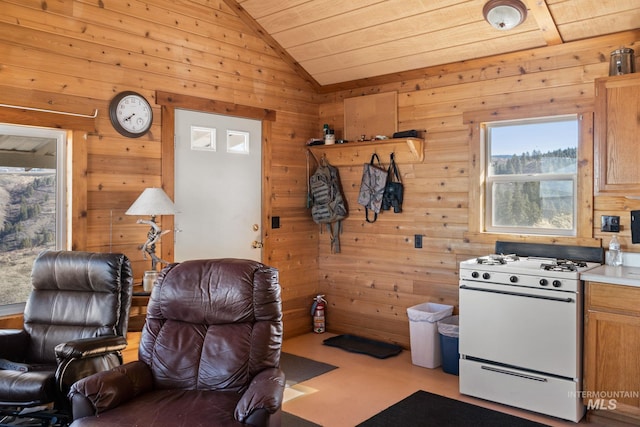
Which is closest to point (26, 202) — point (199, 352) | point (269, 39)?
point (199, 352)

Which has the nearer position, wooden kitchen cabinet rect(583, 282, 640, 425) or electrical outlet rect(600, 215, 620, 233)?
wooden kitchen cabinet rect(583, 282, 640, 425)

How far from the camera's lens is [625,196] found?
353 cm

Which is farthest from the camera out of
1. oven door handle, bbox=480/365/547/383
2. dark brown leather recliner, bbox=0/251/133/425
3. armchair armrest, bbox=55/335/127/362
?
oven door handle, bbox=480/365/547/383

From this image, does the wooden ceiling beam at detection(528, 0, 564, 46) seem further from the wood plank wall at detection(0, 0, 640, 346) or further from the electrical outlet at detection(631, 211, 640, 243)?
the electrical outlet at detection(631, 211, 640, 243)

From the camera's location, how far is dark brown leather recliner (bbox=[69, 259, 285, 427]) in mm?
2398

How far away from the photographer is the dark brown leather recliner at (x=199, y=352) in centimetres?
240

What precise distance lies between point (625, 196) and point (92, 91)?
3735 millimetres

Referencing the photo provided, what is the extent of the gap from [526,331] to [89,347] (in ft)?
8.78

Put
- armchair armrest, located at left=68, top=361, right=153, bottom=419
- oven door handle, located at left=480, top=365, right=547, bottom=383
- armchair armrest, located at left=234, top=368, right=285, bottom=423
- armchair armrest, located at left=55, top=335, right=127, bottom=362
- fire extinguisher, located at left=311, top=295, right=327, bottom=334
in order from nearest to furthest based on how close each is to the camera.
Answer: armchair armrest, located at left=234, top=368, right=285, bottom=423 < armchair armrest, located at left=68, top=361, right=153, bottom=419 < armchair armrest, located at left=55, top=335, right=127, bottom=362 < oven door handle, located at left=480, top=365, right=547, bottom=383 < fire extinguisher, located at left=311, top=295, right=327, bottom=334

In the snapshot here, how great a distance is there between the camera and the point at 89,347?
9.47 feet

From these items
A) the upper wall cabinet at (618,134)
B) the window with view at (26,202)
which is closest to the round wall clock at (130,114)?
the window with view at (26,202)

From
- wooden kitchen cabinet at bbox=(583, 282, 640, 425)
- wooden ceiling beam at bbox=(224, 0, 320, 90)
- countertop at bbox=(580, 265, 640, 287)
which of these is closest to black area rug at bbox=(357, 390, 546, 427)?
wooden kitchen cabinet at bbox=(583, 282, 640, 425)

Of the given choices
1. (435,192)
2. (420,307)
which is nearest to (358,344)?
(420,307)

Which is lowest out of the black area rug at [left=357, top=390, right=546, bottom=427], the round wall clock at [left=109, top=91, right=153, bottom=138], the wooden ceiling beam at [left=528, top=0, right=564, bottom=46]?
the black area rug at [left=357, top=390, right=546, bottom=427]
